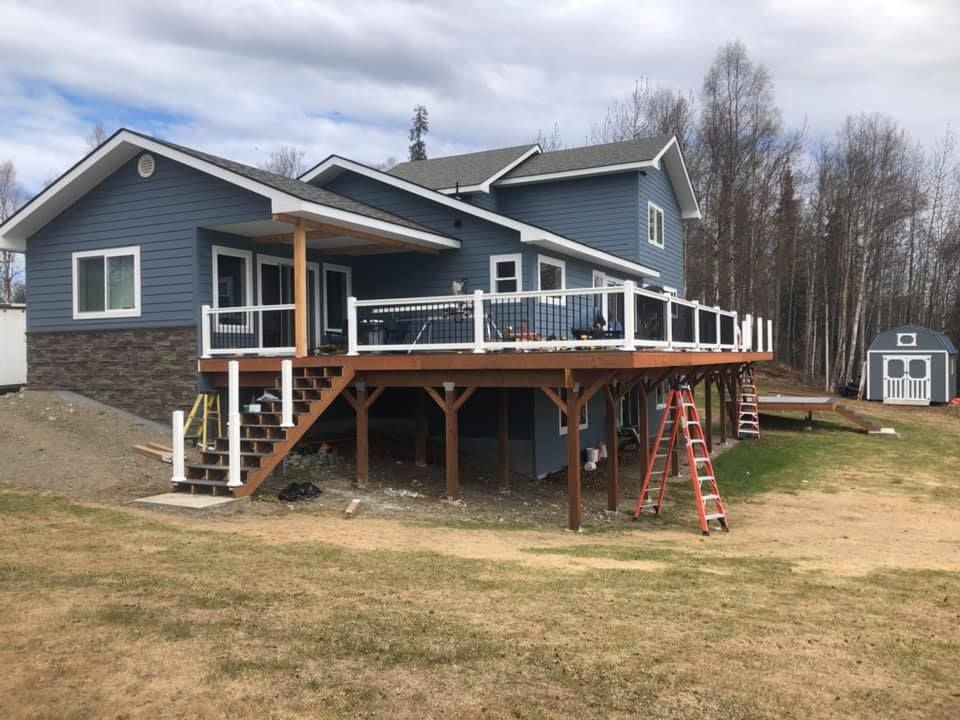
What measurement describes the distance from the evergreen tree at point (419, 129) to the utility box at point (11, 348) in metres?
40.4

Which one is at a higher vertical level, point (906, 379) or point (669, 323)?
point (669, 323)

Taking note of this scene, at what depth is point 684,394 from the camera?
12.4m

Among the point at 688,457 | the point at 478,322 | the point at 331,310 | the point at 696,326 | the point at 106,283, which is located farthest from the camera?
the point at 331,310

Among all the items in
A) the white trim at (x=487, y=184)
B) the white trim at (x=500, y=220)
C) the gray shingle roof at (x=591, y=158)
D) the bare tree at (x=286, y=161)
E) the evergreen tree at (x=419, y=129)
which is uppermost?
the evergreen tree at (x=419, y=129)

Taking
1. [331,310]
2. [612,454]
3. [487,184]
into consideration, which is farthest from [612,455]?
[487,184]

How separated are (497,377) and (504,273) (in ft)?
15.5

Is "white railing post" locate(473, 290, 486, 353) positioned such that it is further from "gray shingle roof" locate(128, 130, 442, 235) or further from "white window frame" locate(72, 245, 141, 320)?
"white window frame" locate(72, 245, 141, 320)

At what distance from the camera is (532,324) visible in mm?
13305

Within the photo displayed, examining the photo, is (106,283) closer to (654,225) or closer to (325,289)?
(325,289)

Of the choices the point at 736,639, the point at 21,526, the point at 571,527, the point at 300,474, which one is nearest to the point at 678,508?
the point at 571,527

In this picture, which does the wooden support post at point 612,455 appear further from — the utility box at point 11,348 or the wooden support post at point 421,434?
the utility box at point 11,348

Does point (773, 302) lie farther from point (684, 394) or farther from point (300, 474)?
point (300, 474)

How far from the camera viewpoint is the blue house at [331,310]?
11.6m

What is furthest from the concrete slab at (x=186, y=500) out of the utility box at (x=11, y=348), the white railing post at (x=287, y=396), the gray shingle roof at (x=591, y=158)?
the utility box at (x=11, y=348)
